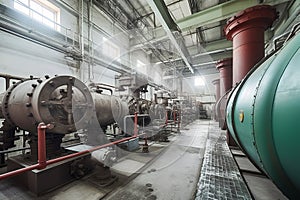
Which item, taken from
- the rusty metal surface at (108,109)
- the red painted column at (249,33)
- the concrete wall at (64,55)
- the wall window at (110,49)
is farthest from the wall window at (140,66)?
the red painted column at (249,33)

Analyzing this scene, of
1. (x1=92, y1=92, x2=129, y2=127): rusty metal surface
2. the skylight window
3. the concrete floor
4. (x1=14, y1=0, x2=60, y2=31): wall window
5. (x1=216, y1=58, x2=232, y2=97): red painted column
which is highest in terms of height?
(x1=14, y1=0, x2=60, y2=31): wall window

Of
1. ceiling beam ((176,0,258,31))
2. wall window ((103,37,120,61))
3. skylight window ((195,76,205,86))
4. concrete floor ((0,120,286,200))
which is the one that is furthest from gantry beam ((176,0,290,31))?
skylight window ((195,76,205,86))

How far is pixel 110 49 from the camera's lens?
6172 millimetres

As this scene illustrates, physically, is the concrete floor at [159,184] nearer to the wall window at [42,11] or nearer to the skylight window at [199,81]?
the wall window at [42,11]

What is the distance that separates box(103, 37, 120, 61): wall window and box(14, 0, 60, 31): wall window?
1.85 meters

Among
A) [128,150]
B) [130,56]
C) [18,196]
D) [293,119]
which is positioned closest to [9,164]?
[18,196]

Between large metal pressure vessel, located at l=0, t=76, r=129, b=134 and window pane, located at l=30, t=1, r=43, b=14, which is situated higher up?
window pane, located at l=30, t=1, r=43, b=14

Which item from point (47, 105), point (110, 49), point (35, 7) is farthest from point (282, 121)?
point (110, 49)

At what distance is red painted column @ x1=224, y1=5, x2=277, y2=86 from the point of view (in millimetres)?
2422

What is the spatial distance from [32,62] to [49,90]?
276 centimetres

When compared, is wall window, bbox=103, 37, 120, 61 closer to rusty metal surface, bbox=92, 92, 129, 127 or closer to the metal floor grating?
rusty metal surface, bbox=92, 92, 129, 127

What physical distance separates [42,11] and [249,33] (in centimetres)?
532

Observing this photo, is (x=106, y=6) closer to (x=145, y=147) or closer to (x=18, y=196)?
(x=145, y=147)

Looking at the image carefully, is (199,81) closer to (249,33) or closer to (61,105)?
(249,33)
